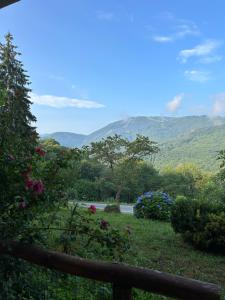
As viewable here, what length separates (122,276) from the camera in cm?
259

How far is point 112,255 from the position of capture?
337 cm

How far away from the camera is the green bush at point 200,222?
8.55 meters

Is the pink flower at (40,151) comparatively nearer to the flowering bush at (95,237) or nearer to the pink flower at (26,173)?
the pink flower at (26,173)

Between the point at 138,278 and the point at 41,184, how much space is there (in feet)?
3.47

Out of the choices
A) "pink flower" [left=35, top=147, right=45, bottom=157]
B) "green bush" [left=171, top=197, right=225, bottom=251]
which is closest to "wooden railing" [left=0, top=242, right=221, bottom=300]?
"pink flower" [left=35, top=147, right=45, bottom=157]

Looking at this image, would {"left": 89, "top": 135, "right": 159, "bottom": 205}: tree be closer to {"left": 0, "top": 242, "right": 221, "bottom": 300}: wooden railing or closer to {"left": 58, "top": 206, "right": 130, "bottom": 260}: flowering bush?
{"left": 58, "top": 206, "right": 130, "bottom": 260}: flowering bush

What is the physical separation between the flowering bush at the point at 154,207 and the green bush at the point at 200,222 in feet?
15.0

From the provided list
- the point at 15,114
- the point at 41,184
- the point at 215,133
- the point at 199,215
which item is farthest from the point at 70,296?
the point at 215,133

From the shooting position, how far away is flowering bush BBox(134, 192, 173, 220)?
557 inches

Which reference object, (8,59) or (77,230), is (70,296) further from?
(8,59)

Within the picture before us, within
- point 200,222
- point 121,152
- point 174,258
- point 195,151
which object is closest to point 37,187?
point 174,258

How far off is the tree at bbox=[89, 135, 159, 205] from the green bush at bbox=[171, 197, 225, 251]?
71.6 ft

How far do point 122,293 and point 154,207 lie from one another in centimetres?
1179

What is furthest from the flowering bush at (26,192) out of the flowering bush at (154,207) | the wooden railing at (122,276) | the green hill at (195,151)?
the green hill at (195,151)
